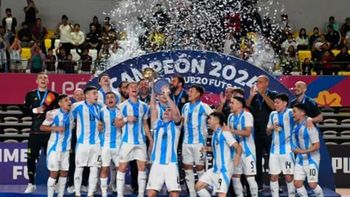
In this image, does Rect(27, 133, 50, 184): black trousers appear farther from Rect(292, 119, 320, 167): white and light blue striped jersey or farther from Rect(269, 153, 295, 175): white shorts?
Rect(292, 119, 320, 167): white and light blue striped jersey

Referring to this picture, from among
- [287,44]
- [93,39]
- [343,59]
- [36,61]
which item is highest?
[93,39]

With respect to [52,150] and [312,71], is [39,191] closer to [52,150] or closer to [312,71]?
[52,150]

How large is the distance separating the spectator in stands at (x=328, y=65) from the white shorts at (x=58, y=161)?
26.5 ft

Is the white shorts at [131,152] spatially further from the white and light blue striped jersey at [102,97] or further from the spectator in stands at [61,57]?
the spectator in stands at [61,57]

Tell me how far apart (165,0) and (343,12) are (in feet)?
15.4

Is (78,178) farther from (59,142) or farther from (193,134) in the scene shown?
(193,134)

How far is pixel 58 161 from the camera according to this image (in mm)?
15383

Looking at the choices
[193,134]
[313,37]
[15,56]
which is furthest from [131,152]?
[313,37]

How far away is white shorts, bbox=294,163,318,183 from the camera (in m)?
15.2

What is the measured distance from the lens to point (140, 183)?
1532cm

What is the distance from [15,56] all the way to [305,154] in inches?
346

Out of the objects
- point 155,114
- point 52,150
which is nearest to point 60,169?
point 52,150

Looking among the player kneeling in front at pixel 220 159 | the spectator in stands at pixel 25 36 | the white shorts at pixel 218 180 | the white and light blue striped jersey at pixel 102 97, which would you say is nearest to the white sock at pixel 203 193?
the player kneeling in front at pixel 220 159

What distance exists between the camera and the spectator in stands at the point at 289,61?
2177 centimetres
